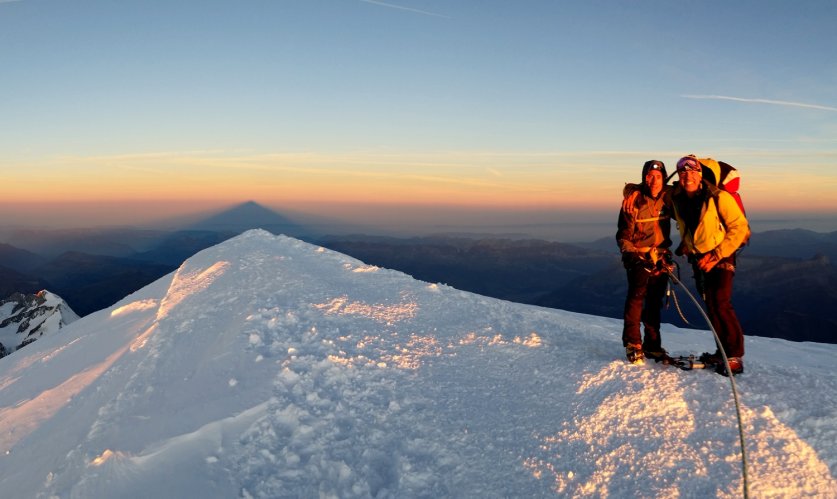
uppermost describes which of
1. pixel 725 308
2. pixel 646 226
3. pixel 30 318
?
pixel 646 226

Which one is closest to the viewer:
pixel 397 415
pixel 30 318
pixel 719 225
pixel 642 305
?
pixel 397 415

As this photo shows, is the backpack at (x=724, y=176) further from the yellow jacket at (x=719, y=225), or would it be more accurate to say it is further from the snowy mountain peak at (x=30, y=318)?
the snowy mountain peak at (x=30, y=318)

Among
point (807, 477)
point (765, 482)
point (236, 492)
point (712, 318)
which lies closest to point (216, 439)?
point (236, 492)

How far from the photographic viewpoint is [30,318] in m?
104

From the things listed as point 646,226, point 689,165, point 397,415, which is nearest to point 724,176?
point 689,165

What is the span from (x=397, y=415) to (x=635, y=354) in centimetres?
382

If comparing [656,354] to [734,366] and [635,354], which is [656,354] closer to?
[635,354]

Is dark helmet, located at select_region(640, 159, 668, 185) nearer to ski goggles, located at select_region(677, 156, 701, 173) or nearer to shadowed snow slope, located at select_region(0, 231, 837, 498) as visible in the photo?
ski goggles, located at select_region(677, 156, 701, 173)

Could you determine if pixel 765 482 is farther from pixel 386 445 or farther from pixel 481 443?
pixel 386 445

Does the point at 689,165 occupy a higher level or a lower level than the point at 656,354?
higher

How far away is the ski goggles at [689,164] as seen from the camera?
6.98 metres

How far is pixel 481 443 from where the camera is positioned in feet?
19.2

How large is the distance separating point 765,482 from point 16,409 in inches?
491

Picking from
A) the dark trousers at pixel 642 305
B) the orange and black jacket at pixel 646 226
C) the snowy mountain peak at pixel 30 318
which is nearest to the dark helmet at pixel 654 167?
the orange and black jacket at pixel 646 226
